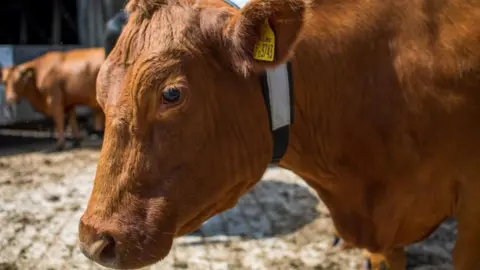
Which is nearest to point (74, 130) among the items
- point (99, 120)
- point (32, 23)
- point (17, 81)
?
point (99, 120)

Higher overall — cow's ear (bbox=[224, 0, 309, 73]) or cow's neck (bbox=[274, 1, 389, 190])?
cow's ear (bbox=[224, 0, 309, 73])

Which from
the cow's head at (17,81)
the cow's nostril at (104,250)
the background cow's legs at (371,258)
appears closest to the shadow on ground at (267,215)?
the background cow's legs at (371,258)

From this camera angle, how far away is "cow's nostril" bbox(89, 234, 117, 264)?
147 centimetres

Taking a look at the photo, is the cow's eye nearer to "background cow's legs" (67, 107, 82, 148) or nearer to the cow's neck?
the cow's neck

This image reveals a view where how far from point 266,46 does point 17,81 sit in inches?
337

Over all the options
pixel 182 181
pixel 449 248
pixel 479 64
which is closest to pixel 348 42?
pixel 479 64

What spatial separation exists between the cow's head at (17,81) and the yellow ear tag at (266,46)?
8.48m

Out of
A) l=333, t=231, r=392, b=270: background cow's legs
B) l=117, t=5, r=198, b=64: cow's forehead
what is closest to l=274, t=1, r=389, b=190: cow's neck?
l=117, t=5, r=198, b=64: cow's forehead

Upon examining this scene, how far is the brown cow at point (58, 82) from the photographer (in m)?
8.77

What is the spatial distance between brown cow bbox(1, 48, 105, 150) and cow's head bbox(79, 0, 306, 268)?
7465 millimetres

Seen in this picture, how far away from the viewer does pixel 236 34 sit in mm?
1521

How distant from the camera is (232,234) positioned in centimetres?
402

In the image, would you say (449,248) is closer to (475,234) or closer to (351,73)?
(475,234)

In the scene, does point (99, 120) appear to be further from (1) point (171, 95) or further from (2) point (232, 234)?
(1) point (171, 95)
